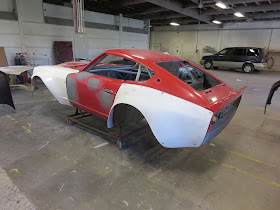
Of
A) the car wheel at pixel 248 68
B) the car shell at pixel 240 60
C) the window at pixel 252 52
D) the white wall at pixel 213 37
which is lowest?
the car wheel at pixel 248 68

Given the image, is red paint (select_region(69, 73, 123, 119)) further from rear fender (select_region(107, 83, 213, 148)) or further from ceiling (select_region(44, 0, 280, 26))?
ceiling (select_region(44, 0, 280, 26))

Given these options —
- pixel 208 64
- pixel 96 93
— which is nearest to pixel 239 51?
pixel 208 64

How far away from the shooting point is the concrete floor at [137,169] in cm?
189

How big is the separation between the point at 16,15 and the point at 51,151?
22.1ft

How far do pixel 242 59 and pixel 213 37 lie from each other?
4970 mm

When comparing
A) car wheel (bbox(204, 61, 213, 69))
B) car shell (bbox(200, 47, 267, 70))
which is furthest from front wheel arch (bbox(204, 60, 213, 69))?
car shell (bbox(200, 47, 267, 70))

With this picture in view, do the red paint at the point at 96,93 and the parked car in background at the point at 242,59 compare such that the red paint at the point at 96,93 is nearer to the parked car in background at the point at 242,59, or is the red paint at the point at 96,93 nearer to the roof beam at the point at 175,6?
the roof beam at the point at 175,6

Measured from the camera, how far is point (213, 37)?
1537 centimetres

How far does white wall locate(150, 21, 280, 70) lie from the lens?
519 inches

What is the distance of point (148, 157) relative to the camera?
265 cm

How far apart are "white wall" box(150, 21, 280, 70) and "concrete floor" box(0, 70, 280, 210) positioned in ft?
41.5

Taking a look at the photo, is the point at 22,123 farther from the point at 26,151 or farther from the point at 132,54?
the point at 132,54

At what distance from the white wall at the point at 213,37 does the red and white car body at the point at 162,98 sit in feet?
43.7

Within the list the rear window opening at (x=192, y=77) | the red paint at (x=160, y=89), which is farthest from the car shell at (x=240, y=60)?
the red paint at (x=160, y=89)
